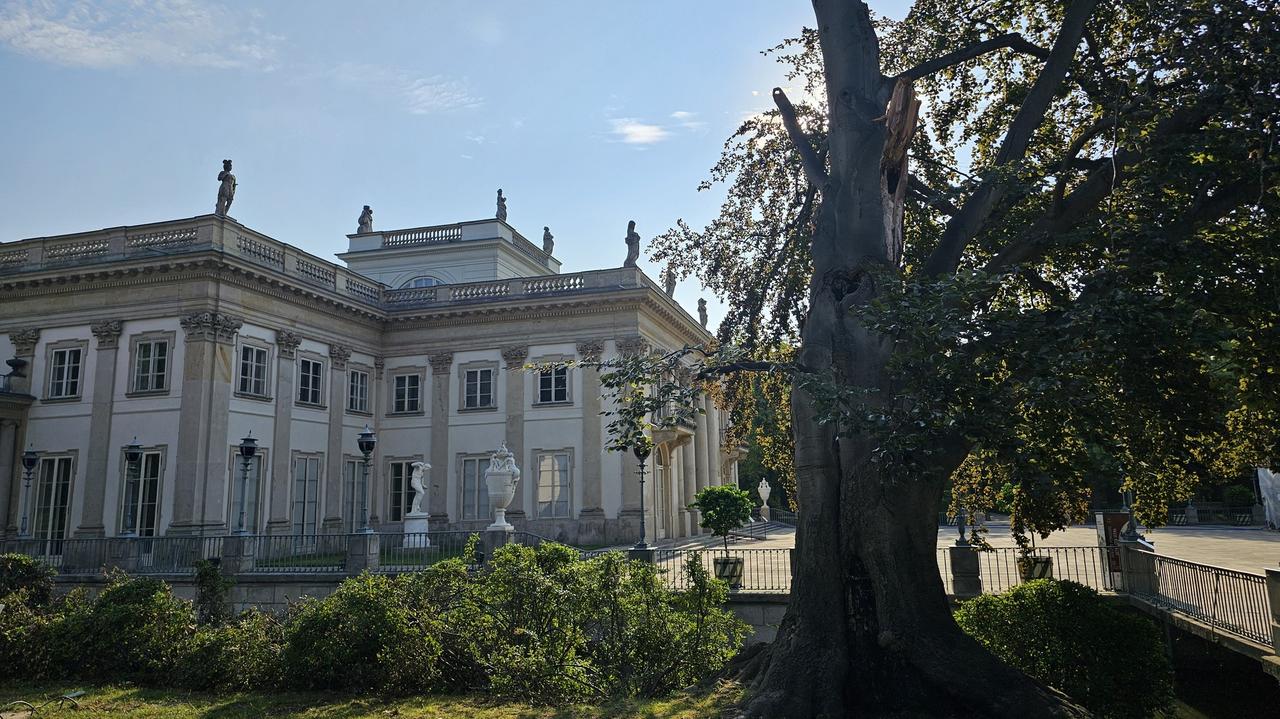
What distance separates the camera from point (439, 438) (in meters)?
31.5

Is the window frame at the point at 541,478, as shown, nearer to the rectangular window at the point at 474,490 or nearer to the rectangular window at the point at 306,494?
the rectangular window at the point at 474,490

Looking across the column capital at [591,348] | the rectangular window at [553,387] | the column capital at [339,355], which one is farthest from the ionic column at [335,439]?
the column capital at [591,348]

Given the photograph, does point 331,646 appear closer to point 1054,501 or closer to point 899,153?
point 899,153

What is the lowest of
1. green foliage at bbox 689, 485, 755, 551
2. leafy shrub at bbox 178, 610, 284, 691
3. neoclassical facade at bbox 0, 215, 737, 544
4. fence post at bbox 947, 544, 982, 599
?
leafy shrub at bbox 178, 610, 284, 691

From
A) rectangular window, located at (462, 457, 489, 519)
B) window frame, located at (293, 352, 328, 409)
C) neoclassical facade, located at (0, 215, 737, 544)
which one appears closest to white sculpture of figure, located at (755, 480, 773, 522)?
neoclassical facade, located at (0, 215, 737, 544)

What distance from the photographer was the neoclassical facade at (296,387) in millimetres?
25031

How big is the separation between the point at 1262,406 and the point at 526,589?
8.29m

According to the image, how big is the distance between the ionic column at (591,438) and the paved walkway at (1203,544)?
2.62m

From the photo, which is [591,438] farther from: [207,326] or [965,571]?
[965,571]

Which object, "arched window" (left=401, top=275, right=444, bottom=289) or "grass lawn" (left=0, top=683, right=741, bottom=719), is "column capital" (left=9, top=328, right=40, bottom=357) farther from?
"grass lawn" (left=0, top=683, right=741, bottom=719)

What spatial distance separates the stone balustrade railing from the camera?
84.3ft

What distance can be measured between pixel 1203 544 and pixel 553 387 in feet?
74.5

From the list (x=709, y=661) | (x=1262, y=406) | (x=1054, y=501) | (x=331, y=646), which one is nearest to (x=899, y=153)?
(x=1262, y=406)

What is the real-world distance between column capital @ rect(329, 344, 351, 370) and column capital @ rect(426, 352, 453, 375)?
315 centimetres
